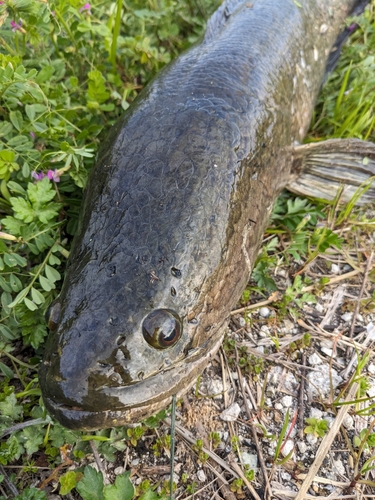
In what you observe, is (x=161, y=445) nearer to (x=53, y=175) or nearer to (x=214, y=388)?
(x=214, y=388)

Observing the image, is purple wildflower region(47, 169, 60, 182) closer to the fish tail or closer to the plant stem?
the plant stem

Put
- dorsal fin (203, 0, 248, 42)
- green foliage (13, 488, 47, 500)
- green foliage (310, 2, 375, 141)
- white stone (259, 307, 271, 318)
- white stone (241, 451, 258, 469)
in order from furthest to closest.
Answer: green foliage (310, 2, 375, 141), dorsal fin (203, 0, 248, 42), white stone (259, 307, 271, 318), white stone (241, 451, 258, 469), green foliage (13, 488, 47, 500)

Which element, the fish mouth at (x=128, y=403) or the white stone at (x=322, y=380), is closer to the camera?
the fish mouth at (x=128, y=403)

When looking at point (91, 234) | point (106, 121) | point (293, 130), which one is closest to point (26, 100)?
point (106, 121)

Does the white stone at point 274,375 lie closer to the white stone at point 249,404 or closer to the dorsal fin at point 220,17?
the white stone at point 249,404

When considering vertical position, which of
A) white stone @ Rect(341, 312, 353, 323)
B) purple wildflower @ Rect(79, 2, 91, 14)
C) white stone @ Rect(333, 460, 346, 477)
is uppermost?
purple wildflower @ Rect(79, 2, 91, 14)

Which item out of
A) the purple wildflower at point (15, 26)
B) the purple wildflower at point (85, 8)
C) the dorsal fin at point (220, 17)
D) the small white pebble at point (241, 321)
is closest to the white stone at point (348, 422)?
the small white pebble at point (241, 321)

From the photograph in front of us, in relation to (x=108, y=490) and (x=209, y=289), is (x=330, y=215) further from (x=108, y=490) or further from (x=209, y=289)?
(x=108, y=490)

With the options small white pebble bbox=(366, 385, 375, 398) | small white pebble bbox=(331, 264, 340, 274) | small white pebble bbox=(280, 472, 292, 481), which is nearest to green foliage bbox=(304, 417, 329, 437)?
small white pebble bbox=(280, 472, 292, 481)
